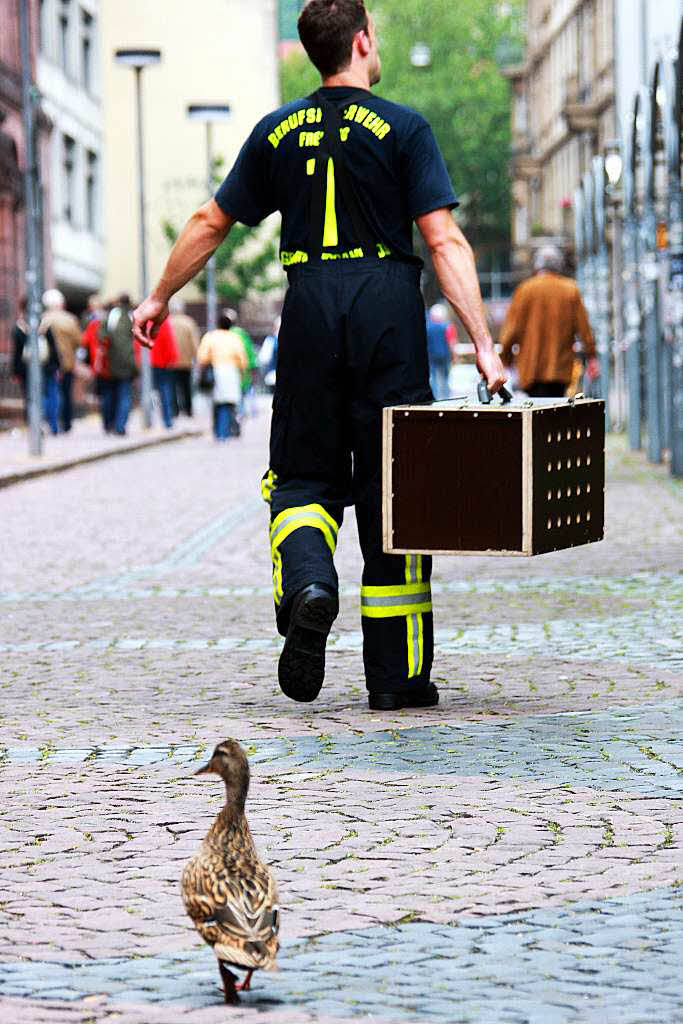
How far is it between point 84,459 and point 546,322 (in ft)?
29.9

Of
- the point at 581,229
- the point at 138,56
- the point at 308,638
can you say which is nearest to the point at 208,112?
the point at 138,56

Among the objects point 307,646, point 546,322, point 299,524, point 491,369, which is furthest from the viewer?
point 546,322

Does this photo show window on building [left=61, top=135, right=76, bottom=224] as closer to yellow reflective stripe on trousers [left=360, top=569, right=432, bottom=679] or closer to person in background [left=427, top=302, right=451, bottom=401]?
person in background [left=427, top=302, right=451, bottom=401]

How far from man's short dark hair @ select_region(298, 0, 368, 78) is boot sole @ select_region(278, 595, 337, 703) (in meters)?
1.70

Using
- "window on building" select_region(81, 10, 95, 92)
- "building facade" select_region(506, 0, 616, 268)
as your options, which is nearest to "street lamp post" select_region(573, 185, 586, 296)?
"window on building" select_region(81, 10, 95, 92)

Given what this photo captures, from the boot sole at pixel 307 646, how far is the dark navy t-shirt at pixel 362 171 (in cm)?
110

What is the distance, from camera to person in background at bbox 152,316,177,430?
34594 millimetres

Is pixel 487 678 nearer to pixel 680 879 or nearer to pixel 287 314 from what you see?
pixel 287 314

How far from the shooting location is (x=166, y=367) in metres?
35.0

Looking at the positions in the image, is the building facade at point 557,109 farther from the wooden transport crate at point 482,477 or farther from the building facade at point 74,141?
the wooden transport crate at point 482,477

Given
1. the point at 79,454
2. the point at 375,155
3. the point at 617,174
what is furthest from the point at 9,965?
the point at 617,174

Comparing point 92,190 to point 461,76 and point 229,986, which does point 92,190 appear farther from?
point 229,986

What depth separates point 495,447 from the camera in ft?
22.3

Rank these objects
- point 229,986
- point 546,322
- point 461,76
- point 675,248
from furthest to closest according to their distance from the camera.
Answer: point 461,76 < point 675,248 < point 546,322 < point 229,986
